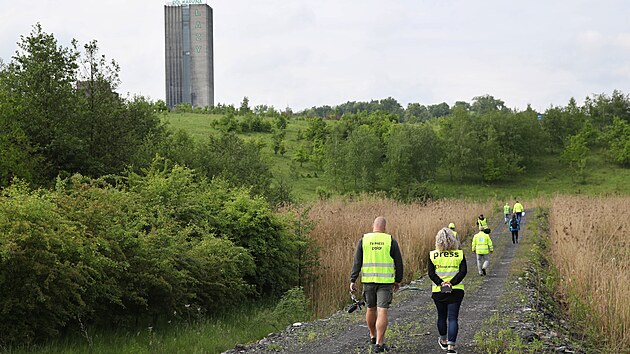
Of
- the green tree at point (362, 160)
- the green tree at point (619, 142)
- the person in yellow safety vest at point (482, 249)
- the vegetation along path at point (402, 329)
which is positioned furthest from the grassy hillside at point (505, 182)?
the vegetation along path at point (402, 329)

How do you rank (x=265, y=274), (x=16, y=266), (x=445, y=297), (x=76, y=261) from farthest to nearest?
(x=265, y=274) → (x=76, y=261) → (x=16, y=266) → (x=445, y=297)

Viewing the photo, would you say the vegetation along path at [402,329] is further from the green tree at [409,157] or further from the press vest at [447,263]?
the green tree at [409,157]

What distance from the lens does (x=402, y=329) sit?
437 inches

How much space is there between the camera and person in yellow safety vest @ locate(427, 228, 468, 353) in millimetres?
8859

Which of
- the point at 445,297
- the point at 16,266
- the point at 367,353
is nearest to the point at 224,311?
the point at 16,266

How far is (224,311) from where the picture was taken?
15.9 meters

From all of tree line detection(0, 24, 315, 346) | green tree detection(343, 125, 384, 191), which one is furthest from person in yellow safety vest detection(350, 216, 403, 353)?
green tree detection(343, 125, 384, 191)

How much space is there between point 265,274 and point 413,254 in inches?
217

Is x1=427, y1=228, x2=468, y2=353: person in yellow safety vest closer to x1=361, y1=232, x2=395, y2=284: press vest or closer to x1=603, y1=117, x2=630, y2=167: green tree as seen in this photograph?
x1=361, y1=232, x2=395, y2=284: press vest

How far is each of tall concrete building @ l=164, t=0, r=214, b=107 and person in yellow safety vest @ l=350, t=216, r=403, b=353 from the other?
371ft

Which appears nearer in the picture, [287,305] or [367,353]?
[367,353]

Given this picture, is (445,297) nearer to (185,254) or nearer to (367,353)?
(367,353)

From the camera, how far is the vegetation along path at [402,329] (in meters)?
9.92

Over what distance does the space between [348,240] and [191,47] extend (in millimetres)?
105852
